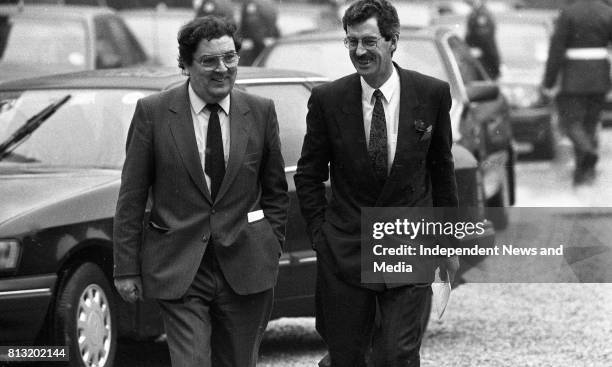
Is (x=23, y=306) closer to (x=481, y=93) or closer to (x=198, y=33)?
(x=198, y=33)

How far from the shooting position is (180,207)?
18.6 ft

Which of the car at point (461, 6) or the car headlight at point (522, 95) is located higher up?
the car headlight at point (522, 95)

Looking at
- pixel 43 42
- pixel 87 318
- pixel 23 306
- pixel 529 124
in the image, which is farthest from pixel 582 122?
pixel 23 306

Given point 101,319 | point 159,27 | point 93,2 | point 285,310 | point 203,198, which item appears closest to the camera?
point 203,198

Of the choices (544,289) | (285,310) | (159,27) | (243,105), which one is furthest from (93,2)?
(243,105)

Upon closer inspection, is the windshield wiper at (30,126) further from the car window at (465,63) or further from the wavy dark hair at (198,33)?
the car window at (465,63)

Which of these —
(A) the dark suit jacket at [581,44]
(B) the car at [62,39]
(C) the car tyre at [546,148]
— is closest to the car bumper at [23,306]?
(B) the car at [62,39]

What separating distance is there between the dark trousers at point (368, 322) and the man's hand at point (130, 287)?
0.71 m

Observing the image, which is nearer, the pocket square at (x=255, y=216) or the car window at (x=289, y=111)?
the pocket square at (x=255, y=216)

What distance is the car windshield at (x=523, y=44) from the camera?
20.8m

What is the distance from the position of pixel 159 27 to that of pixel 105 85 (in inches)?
479

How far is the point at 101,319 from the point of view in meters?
7.27

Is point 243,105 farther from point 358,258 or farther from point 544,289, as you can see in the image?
point 544,289

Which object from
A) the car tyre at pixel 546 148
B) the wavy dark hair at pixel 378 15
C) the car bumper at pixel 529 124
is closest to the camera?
the wavy dark hair at pixel 378 15
